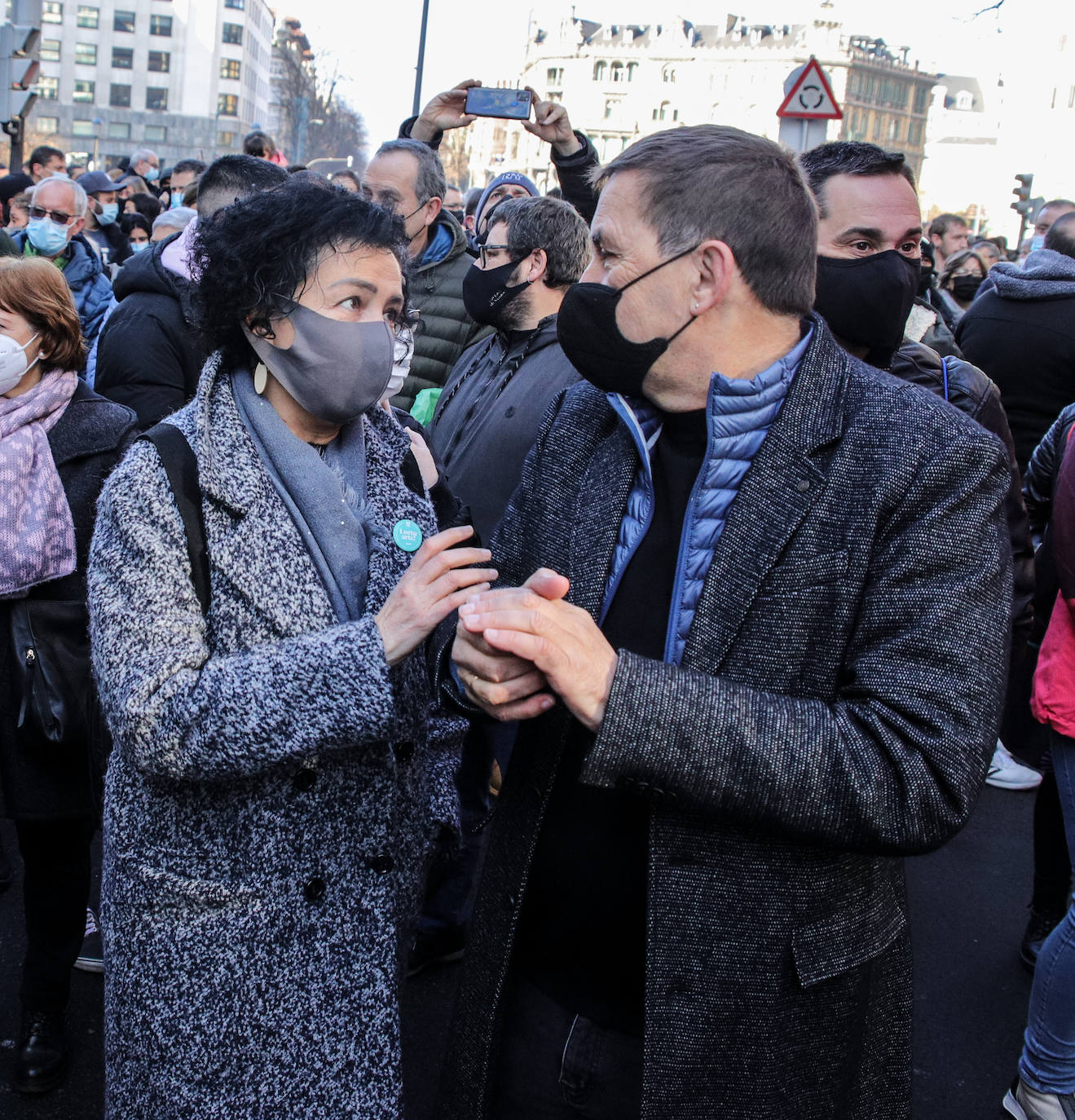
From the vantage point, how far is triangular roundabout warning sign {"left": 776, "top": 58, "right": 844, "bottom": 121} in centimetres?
812

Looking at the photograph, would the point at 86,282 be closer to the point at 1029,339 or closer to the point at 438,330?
the point at 438,330

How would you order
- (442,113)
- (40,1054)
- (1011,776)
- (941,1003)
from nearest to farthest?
(40,1054) → (941,1003) → (442,113) → (1011,776)

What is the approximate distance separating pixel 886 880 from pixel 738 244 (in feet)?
3.32

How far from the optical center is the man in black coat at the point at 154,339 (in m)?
4.20

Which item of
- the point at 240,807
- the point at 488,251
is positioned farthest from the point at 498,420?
the point at 240,807

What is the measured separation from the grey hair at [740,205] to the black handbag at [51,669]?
2026 millimetres

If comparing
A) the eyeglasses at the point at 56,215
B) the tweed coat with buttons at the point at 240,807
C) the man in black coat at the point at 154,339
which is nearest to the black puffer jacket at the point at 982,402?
the tweed coat with buttons at the point at 240,807

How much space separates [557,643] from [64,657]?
2.02 meters

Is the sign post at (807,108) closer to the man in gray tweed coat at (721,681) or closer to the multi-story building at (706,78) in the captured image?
the man in gray tweed coat at (721,681)

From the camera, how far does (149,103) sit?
9100 cm

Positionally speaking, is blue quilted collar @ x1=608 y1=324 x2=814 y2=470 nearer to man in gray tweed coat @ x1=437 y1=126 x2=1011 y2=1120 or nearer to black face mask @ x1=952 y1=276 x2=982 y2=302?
man in gray tweed coat @ x1=437 y1=126 x2=1011 y2=1120

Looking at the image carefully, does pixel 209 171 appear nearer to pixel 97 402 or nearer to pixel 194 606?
pixel 97 402

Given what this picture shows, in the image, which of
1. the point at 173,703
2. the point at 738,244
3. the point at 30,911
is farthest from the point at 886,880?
the point at 30,911

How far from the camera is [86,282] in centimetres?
729
